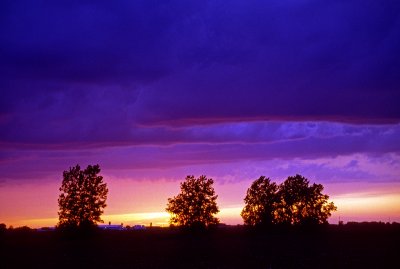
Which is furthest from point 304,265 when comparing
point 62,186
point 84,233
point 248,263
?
point 62,186

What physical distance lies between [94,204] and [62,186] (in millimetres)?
9588

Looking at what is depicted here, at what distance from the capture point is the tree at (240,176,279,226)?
581ft

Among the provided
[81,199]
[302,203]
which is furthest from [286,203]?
[81,199]

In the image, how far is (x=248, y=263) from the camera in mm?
58125

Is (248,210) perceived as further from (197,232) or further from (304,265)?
(304,265)

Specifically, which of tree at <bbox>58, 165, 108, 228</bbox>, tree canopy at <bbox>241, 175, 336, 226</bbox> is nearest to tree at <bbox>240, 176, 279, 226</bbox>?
tree canopy at <bbox>241, 175, 336, 226</bbox>

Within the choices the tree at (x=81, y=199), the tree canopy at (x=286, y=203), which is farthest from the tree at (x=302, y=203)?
the tree at (x=81, y=199)

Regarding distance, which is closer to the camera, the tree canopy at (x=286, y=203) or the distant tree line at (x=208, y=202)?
the distant tree line at (x=208, y=202)

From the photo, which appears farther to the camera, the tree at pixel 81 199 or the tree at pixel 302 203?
the tree at pixel 302 203

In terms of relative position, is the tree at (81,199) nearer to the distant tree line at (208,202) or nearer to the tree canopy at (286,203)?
the distant tree line at (208,202)

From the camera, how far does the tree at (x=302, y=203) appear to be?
18738 centimetres

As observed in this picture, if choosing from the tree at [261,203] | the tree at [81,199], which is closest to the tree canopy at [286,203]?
the tree at [261,203]

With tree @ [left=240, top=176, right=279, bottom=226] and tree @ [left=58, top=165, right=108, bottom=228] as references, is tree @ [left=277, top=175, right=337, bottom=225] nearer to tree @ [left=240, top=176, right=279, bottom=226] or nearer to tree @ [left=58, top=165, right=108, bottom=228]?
tree @ [left=240, top=176, right=279, bottom=226]

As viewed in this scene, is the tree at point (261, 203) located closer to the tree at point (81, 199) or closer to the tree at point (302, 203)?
the tree at point (302, 203)
